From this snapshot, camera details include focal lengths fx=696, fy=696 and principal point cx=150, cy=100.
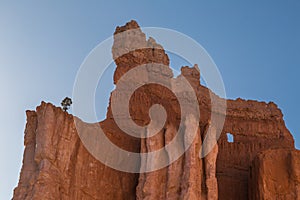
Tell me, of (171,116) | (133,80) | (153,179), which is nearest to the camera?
(153,179)

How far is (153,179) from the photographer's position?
31.2 meters

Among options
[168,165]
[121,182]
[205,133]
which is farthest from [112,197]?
[205,133]

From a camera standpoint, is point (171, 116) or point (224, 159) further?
point (224, 159)

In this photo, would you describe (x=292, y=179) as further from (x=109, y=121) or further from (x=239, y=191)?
(x=109, y=121)

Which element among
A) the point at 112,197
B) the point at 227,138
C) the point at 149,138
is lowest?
the point at 112,197

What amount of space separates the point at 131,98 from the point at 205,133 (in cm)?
513

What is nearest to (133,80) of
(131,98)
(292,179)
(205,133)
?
(131,98)

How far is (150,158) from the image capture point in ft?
105

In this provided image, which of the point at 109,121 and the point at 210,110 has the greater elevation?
the point at 210,110

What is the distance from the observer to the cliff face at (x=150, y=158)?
30.1m

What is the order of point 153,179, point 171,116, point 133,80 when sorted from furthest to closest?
point 133,80 < point 171,116 < point 153,179

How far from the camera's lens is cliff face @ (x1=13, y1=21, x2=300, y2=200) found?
30.1 metres

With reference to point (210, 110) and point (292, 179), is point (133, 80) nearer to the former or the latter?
Answer: point (210, 110)

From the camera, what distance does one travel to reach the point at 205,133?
32656 millimetres
